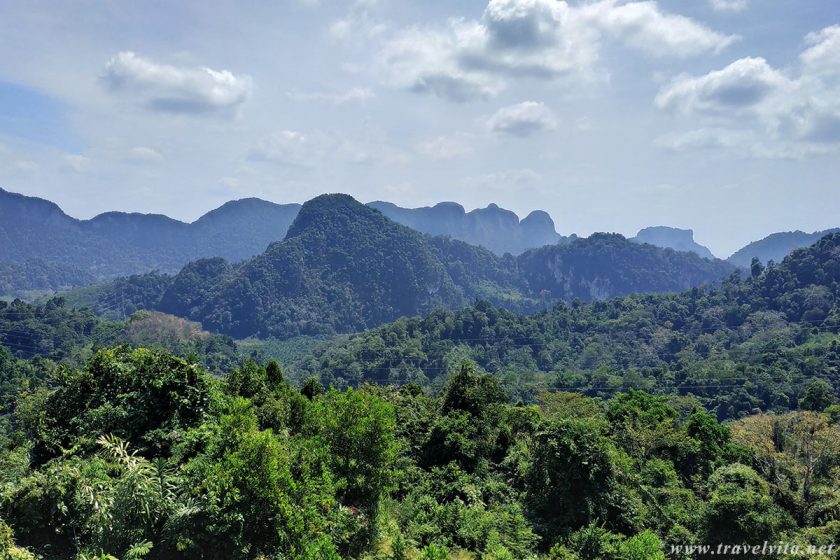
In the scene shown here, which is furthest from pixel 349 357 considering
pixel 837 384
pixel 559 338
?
pixel 837 384

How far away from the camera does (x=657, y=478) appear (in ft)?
65.1

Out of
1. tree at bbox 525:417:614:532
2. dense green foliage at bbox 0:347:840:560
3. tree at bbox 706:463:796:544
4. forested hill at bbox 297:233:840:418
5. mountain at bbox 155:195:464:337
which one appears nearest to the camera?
dense green foliage at bbox 0:347:840:560

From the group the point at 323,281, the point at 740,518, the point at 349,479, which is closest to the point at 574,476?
the point at 740,518

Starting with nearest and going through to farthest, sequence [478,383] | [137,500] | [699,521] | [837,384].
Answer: [137,500]
[699,521]
[478,383]
[837,384]

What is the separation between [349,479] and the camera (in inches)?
495

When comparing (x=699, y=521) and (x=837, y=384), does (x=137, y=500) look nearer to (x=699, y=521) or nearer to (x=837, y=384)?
(x=699, y=521)

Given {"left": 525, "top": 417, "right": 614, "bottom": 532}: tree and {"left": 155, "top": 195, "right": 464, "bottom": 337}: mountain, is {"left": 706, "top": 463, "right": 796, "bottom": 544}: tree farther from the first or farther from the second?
{"left": 155, "top": 195, "right": 464, "bottom": 337}: mountain

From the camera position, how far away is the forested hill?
65250mm

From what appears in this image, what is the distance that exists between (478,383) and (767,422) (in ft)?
47.2

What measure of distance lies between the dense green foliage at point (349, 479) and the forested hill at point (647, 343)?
44760mm

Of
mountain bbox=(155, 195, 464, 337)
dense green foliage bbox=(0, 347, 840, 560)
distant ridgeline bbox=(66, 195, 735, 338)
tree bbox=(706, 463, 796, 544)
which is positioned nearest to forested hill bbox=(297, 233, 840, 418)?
dense green foliage bbox=(0, 347, 840, 560)

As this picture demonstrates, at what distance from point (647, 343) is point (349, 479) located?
308ft

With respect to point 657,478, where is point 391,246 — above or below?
above

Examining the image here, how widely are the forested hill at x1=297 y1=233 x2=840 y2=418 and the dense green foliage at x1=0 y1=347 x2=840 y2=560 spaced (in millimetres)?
44760
